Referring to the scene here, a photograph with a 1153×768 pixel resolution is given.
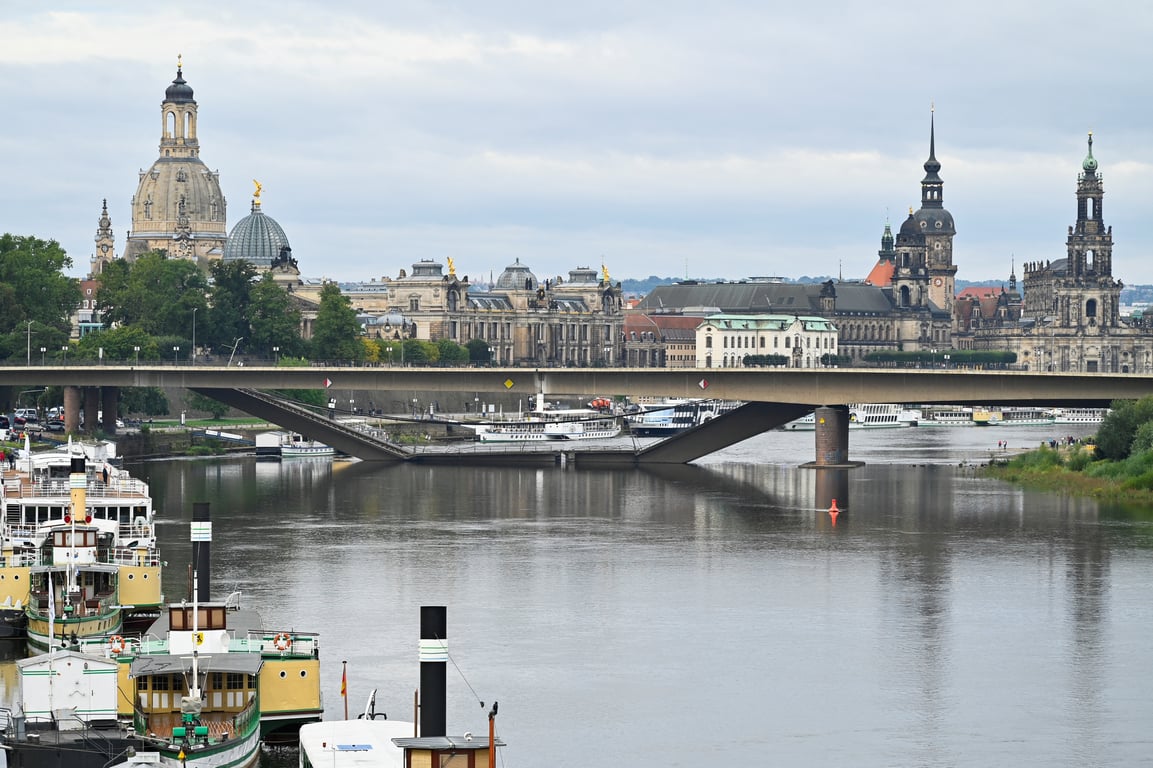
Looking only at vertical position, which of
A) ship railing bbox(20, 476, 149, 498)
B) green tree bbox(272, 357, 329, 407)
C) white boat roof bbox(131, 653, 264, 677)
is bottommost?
white boat roof bbox(131, 653, 264, 677)

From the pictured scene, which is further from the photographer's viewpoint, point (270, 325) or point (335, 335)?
point (335, 335)

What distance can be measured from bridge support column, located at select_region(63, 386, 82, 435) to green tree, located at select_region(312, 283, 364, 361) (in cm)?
4822

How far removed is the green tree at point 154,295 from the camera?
171 meters

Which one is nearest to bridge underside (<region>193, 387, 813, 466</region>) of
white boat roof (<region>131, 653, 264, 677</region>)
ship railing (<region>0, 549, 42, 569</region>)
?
ship railing (<region>0, 549, 42, 569</region>)

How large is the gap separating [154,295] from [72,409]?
43369mm

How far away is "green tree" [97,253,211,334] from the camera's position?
6737 inches

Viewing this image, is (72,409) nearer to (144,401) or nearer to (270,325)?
(144,401)

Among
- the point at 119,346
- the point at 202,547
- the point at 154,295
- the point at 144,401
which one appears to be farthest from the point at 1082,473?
→ the point at 154,295

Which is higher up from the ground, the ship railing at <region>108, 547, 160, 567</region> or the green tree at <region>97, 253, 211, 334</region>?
the green tree at <region>97, 253, 211, 334</region>

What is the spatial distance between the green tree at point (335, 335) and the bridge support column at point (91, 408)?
1775 inches

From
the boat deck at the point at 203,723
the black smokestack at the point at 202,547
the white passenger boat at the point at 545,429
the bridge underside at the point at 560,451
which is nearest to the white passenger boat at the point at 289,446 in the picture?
the bridge underside at the point at 560,451

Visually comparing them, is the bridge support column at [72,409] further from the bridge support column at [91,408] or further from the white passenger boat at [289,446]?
the white passenger boat at [289,446]

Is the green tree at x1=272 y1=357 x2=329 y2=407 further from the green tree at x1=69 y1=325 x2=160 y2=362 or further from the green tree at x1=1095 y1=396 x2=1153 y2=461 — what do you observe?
the green tree at x1=1095 y1=396 x2=1153 y2=461

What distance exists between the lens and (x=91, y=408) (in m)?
136
